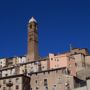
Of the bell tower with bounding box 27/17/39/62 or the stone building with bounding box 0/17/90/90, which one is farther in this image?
the bell tower with bounding box 27/17/39/62

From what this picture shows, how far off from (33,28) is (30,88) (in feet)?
82.0

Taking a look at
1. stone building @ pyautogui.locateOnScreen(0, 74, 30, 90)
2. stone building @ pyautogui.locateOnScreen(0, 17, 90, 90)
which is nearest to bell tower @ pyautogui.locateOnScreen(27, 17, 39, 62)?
stone building @ pyautogui.locateOnScreen(0, 17, 90, 90)

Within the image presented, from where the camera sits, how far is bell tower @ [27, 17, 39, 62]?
309 feet

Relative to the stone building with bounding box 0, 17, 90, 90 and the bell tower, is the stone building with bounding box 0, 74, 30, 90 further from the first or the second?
the bell tower

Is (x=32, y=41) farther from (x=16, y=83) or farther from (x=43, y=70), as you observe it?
(x=16, y=83)

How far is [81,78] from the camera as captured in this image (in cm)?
8250

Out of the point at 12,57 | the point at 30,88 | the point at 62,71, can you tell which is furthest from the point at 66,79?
the point at 12,57

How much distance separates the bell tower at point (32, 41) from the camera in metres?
94.2

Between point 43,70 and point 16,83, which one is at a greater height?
point 43,70

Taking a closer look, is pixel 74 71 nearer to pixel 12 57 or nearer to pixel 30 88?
pixel 30 88

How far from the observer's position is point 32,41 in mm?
96938

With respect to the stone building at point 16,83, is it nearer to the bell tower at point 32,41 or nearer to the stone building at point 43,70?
the stone building at point 43,70

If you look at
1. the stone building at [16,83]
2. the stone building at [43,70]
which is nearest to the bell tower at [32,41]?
the stone building at [43,70]

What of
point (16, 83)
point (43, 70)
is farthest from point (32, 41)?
point (16, 83)
